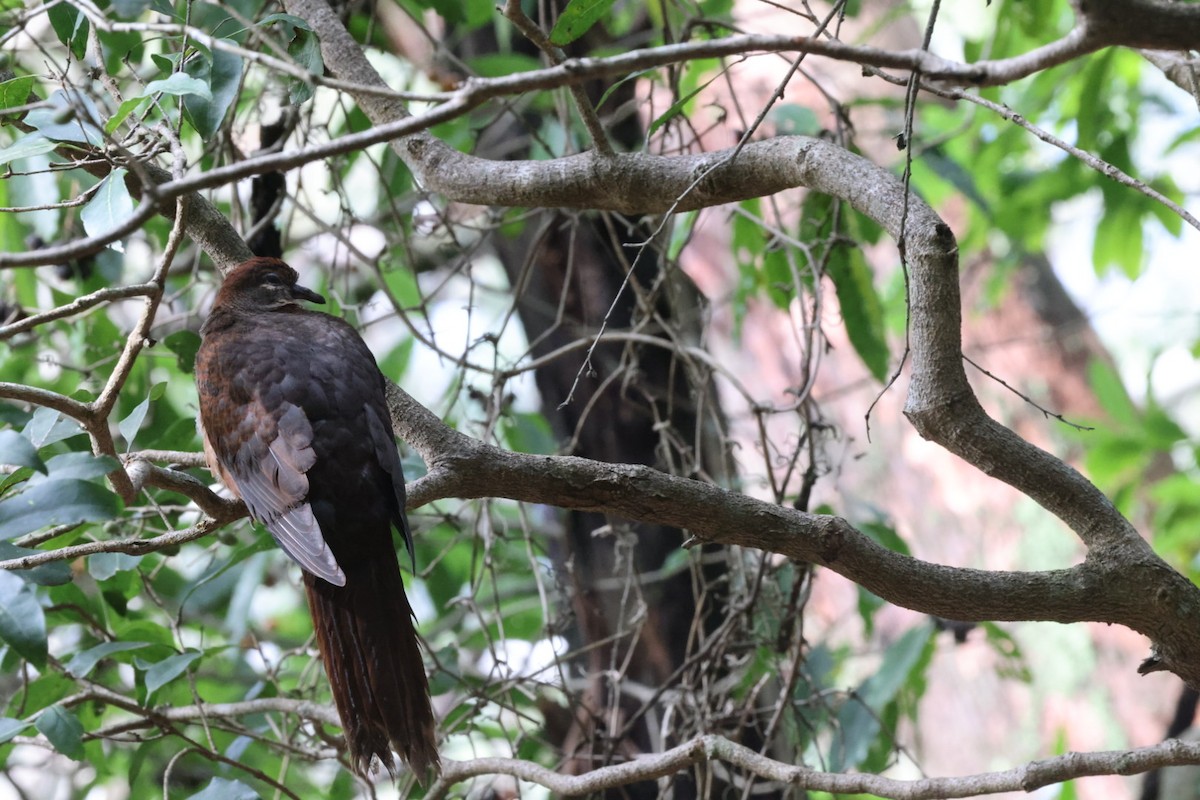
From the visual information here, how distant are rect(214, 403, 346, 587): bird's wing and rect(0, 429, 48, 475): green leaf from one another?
1.83 feet

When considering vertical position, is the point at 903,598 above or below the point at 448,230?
below

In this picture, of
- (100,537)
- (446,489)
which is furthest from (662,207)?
(100,537)

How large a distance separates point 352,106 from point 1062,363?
18.2 feet

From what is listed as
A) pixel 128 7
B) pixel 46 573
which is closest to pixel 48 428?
pixel 46 573

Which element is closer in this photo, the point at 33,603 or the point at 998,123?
the point at 33,603

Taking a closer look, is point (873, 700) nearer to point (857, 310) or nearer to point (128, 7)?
point (857, 310)

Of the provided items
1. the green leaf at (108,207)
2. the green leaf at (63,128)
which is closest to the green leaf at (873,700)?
the green leaf at (108,207)

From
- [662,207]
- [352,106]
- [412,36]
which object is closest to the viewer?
[662,207]

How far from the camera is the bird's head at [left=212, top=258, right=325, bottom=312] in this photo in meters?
2.78

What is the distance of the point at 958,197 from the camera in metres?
7.40

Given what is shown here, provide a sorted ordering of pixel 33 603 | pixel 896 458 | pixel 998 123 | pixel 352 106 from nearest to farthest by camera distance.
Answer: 1. pixel 33 603
2. pixel 352 106
3. pixel 998 123
4. pixel 896 458

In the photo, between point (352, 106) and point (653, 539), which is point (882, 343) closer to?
point (653, 539)

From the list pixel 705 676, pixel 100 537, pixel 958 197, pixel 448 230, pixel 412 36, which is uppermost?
pixel 958 197

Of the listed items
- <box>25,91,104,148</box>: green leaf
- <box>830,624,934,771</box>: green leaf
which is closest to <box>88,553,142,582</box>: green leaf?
<box>25,91,104,148</box>: green leaf
